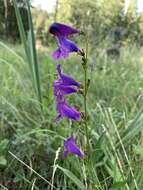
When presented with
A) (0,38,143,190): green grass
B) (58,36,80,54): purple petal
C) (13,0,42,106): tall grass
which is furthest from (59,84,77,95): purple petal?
(13,0,42,106): tall grass

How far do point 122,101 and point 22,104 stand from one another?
65cm

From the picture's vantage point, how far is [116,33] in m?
8.50

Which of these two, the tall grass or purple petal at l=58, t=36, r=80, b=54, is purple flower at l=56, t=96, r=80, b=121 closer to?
purple petal at l=58, t=36, r=80, b=54

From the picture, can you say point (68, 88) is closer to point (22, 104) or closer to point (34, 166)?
point (34, 166)

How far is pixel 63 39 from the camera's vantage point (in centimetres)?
129

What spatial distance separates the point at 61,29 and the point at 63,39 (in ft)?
0.11

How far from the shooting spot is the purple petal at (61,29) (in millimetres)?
1264

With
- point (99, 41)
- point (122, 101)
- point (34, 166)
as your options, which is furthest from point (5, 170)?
point (99, 41)

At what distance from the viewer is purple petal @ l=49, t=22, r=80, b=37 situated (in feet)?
4.15

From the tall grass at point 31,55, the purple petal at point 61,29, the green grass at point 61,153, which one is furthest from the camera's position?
the tall grass at point 31,55

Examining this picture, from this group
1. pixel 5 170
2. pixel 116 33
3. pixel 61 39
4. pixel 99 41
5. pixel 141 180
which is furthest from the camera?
pixel 116 33

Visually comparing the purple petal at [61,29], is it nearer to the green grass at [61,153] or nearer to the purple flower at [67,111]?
the purple flower at [67,111]

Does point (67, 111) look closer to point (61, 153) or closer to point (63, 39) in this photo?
point (63, 39)

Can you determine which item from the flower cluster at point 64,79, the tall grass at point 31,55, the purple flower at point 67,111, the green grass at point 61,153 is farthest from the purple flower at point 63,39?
the tall grass at point 31,55
